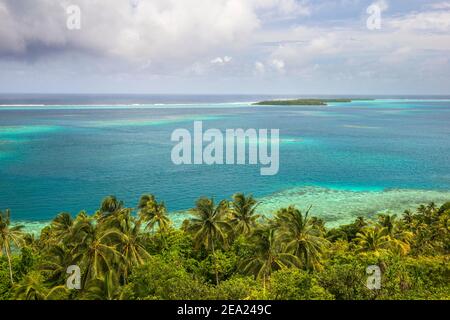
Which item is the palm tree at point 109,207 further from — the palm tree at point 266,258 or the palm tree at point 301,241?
the palm tree at point 301,241

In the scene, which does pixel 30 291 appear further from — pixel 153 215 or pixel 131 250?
pixel 153 215

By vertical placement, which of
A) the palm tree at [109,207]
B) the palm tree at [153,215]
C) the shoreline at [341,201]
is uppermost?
the palm tree at [109,207]

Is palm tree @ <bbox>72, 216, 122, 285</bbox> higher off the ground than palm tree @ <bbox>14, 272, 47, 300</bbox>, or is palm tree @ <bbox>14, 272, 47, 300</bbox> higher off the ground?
palm tree @ <bbox>72, 216, 122, 285</bbox>

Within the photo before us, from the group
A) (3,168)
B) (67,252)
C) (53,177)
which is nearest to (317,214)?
(67,252)

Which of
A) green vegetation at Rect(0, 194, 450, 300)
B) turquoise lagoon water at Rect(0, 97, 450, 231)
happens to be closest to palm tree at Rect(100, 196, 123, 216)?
green vegetation at Rect(0, 194, 450, 300)

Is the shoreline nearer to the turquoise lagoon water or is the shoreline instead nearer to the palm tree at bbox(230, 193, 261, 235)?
the turquoise lagoon water

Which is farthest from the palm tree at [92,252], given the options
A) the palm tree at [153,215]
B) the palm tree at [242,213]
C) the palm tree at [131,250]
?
the palm tree at [242,213]
